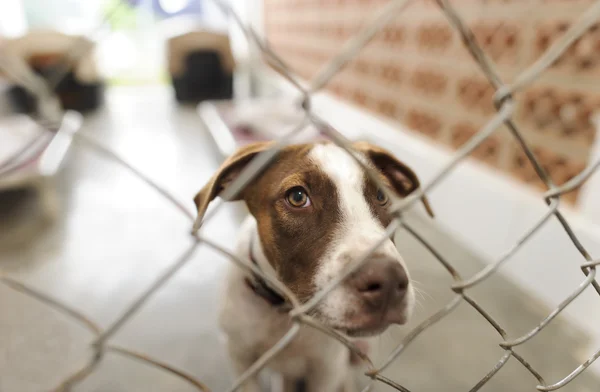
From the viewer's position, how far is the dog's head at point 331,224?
0.84 meters

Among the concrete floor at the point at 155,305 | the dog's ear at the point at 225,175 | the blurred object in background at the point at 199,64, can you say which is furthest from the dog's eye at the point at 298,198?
the blurred object in background at the point at 199,64

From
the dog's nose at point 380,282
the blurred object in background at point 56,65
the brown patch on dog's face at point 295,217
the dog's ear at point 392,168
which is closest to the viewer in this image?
the dog's nose at point 380,282

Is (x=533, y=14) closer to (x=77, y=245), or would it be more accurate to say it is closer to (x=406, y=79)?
(x=406, y=79)

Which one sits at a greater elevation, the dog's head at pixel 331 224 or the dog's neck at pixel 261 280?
the dog's head at pixel 331 224

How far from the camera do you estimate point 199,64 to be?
6.35 metres

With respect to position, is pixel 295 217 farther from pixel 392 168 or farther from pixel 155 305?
pixel 155 305

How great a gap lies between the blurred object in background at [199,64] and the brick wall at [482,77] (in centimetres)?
292

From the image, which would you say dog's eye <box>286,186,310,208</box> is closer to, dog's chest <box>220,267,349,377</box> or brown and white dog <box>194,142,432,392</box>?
brown and white dog <box>194,142,432,392</box>

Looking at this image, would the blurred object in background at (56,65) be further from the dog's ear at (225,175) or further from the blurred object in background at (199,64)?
the dog's ear at (225,175)

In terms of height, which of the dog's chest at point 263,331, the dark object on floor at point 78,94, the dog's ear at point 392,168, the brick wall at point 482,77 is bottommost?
the dark object on floor at point 78,94

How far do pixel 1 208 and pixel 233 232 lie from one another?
1.74 meters

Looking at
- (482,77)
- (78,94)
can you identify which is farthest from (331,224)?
(78,94)

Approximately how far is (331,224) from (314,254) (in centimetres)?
8

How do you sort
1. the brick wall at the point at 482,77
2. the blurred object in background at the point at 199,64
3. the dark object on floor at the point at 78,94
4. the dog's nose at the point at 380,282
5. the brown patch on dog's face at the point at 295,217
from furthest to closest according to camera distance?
the blurred object in background at the point at 199,64 → the dark object on floor at the point at 78,94 → the brick wall at the point at 482,77 → the brown patch on dog's face at the point at 295,217 → the dog's nose at the point at 380,282
